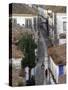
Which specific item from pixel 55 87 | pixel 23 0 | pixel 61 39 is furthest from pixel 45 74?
pixel 23 0

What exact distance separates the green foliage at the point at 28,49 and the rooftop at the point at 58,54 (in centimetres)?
13

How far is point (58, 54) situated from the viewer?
1.57 m

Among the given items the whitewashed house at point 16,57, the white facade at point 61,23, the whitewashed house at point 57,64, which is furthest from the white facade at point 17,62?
the white facade at point 61,23

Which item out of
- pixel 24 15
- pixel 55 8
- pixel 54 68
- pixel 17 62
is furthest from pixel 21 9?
pixel 54 68

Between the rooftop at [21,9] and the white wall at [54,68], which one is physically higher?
the rooftop at [21,9]

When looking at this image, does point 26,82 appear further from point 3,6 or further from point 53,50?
point 3,6

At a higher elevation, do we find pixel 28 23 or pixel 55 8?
pixel 55 8

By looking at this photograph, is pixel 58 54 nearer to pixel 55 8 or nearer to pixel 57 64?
pixel 57 64

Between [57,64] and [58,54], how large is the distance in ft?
0.24

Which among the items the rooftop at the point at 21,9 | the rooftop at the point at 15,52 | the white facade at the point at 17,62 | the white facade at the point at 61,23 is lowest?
the white facade at the point at 17,62

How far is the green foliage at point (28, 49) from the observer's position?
1515 mm

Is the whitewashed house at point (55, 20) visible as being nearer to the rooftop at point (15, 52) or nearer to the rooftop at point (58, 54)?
the rooftop at point (58, 54)

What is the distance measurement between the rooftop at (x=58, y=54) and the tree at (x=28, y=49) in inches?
4.9

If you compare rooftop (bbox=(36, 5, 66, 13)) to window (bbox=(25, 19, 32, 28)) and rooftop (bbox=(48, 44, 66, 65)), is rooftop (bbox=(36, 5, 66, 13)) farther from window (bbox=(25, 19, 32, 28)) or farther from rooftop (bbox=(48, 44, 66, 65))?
rooftop (bbox=(48, 44, 66, 65))
